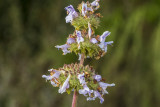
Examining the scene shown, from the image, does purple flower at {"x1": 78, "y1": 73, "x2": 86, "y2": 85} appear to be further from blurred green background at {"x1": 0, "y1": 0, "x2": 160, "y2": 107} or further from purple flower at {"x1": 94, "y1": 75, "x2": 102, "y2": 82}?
blurred green background at {"x1": 0, "y1": 0, "x2": 160, "y2": 107}

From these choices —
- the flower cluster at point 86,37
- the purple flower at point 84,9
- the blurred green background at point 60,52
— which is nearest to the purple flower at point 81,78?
the flower cluster at point 86,37

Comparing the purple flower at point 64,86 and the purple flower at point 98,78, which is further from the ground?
the purple flower at point 98,78

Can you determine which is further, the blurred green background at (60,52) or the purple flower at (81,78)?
the blurred green background at (60,52)

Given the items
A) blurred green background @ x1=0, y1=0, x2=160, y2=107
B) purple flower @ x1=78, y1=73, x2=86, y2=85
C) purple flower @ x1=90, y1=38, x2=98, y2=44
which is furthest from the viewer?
blurred green background @ x1=0, y1=0, x2=160, y2=107

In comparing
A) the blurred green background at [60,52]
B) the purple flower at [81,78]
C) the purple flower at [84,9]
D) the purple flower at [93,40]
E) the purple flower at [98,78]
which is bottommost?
the purple flower at [81,78]

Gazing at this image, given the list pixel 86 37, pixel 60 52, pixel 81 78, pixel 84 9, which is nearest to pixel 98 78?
pixel 81 78

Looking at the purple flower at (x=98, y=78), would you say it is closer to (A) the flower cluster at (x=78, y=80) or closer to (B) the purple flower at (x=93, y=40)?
(A) the flower cluster at (x=78, y=80)

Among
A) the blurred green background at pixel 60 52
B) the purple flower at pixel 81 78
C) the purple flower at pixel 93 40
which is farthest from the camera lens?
the blurred green background at pixel 60 52

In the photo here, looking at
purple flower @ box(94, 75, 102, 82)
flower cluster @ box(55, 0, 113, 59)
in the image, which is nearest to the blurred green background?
flower cluster @ box(55, 0, 113, 59)
